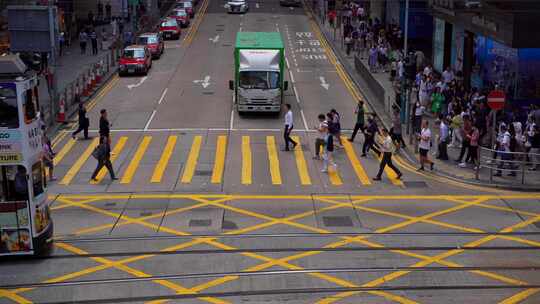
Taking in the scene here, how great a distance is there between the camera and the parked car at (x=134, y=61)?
1706 inches

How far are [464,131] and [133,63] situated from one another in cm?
2308

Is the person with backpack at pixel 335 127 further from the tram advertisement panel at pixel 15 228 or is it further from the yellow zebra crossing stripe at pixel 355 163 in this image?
the tram advertisement panel at pixel 15 228

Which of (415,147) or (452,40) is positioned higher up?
(452,40)

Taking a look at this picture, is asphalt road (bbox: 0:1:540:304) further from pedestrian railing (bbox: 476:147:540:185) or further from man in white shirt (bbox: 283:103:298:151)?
pedestrian railing (bbox: 476:147:540:185)

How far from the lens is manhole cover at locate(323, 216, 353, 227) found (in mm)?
19297

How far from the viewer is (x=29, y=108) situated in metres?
16.7

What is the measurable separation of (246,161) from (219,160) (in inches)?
35.3

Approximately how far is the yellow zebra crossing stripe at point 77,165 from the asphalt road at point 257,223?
0.20ft

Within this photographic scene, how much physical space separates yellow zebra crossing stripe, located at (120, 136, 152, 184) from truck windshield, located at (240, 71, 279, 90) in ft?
17.3

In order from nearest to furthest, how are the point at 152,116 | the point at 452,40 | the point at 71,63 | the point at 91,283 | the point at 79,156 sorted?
1. the point at 91,283
2. the point at 79,156
3. the point at 152,116
4. the point at 452,40
5. the point at 71,63

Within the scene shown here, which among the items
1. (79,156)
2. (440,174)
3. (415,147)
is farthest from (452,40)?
(79,156)

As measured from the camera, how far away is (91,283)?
1543 cm

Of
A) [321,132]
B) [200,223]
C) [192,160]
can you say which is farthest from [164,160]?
[200,223]

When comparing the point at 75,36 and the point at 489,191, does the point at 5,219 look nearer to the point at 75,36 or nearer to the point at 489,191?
the point at 489,191
